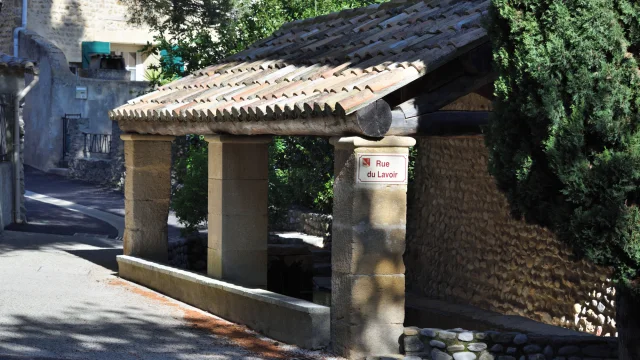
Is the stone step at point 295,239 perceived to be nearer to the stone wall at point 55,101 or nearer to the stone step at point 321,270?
the stone step at point 321,270

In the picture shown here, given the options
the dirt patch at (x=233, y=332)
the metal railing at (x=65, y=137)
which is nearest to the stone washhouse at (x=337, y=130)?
the dirt patch at (x=233, y=332)

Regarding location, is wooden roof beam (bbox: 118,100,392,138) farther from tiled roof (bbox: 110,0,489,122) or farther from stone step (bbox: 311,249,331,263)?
stone step (bbox: 311,249,331,263)

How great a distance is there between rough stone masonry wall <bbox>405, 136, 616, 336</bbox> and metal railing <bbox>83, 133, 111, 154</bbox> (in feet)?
55.5

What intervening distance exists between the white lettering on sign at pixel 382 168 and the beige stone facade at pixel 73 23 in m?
26.8

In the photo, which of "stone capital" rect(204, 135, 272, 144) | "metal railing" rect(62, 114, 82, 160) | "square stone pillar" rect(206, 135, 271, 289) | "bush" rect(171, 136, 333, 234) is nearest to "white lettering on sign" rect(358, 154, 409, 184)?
"stone capital" rect(204, 135, 272, 144)

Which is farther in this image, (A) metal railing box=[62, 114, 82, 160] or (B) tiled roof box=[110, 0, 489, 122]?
(A) metal railing box=[62, 114, 82, 160]

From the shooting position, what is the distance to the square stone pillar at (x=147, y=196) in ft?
41.8

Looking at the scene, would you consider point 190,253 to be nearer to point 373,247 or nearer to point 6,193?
point 6,193

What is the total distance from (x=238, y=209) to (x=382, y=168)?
9.28 ft

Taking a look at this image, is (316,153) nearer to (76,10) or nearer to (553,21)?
(553,21)

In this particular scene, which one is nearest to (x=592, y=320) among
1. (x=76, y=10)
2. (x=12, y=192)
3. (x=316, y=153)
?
(x=316, y=153)

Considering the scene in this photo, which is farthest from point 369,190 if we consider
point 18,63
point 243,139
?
point 18,63

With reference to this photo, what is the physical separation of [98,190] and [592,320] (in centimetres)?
1761

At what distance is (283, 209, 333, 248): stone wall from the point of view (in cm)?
1786
